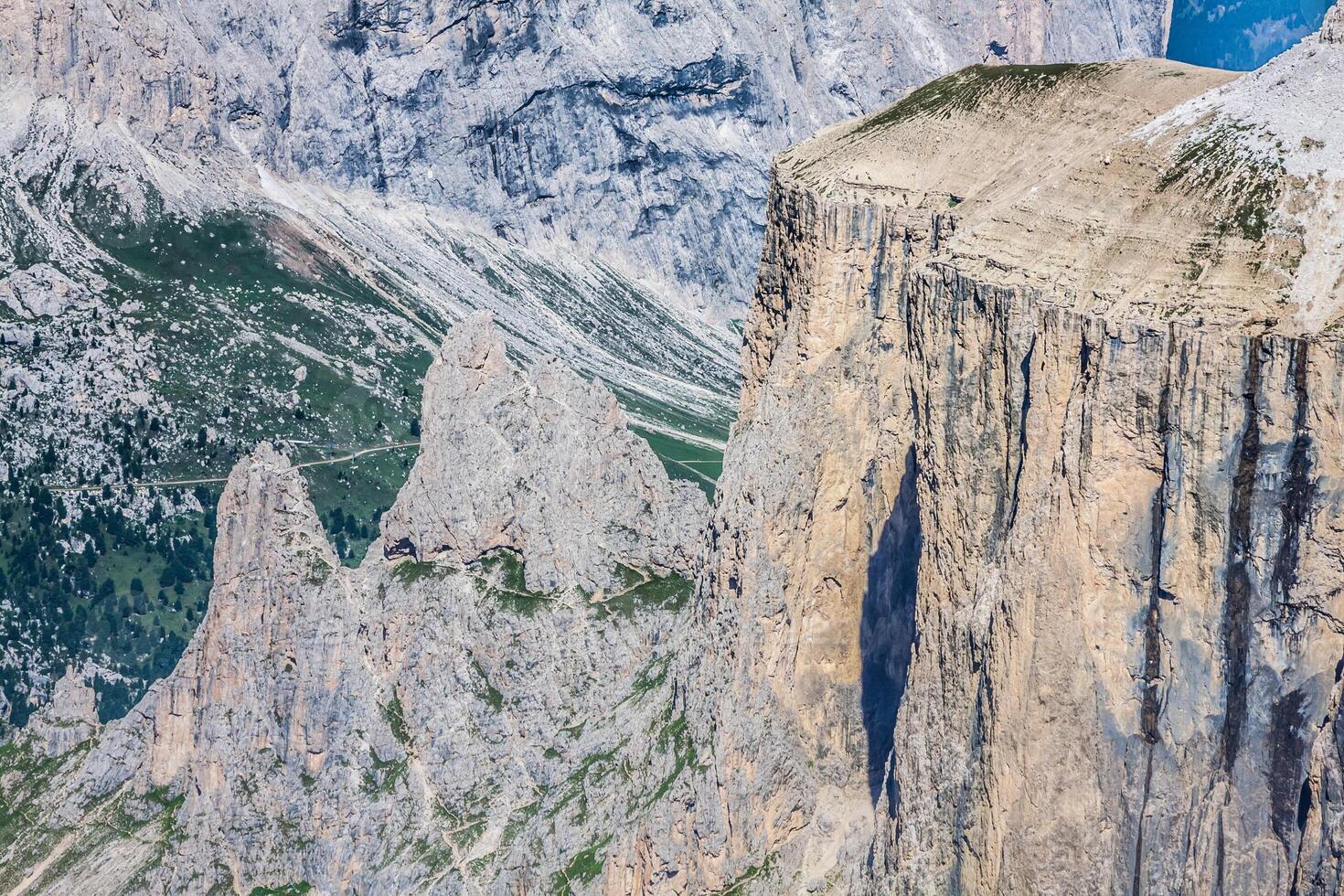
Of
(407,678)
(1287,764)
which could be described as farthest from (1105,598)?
(407,678)

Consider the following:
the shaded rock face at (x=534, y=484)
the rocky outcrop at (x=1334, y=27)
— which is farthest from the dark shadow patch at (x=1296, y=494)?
the shaded rock face at (x=534, y=484)

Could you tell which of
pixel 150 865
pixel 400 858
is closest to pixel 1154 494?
pixel 400 858

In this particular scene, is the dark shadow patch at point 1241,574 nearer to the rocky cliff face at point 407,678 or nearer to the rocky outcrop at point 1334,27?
the rocky outcrop at point 1334,27

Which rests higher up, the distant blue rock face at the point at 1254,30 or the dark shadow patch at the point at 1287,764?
the distant blue rock face at the point at 1254,30

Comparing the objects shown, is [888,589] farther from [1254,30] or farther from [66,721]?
[66,721]

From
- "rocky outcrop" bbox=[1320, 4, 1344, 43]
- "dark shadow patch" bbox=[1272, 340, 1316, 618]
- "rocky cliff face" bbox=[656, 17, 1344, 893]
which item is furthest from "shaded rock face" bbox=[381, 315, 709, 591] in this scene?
"dark shadow patch" bbox=[1272, 340, 1316, 618]

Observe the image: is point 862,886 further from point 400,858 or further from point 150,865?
point 150,865
